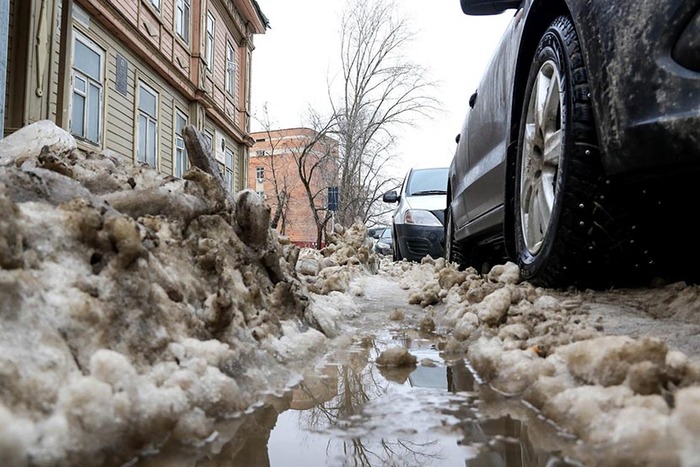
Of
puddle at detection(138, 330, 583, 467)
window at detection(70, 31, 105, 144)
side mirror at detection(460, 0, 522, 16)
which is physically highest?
window at detection(70, 31, 105, 144)

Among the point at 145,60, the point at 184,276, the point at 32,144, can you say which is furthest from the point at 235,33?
the point at 184,276

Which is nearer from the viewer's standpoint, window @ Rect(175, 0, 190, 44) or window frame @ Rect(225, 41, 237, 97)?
window @ Rect(175, 0, 190, 44)

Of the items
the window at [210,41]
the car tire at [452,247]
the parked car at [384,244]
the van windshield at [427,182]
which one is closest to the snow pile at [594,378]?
the car tire at [452,247]

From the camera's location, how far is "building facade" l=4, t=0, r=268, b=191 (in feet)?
21.8

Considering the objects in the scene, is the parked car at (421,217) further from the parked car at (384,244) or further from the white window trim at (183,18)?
the parked car at (384,244)

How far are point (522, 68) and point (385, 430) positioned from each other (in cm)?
214

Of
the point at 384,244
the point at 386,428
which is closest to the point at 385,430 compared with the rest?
the point at 386,428

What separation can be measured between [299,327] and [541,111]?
141cm

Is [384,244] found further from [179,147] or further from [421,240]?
[421,240]

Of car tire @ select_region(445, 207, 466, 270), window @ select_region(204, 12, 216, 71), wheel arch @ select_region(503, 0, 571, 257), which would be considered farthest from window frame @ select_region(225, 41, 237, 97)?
wheel arch @ select_region(503, 0, 571, 257)

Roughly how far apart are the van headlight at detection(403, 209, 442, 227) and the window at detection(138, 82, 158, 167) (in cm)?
529

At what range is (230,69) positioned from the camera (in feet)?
54.9

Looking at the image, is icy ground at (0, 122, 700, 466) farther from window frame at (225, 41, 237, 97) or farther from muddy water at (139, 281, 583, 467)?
window frame at (225, 41, 237, 97)

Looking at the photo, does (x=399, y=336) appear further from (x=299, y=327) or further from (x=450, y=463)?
(x=450, y=463)
